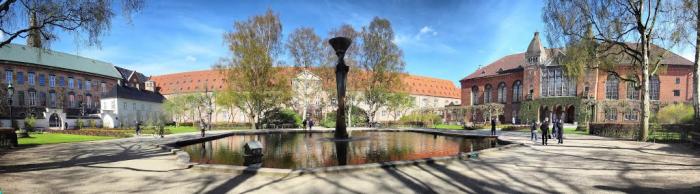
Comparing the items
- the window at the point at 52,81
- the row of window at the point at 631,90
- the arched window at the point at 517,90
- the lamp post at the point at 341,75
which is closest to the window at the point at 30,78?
the window at the point at 52,81

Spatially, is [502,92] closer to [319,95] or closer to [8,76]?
[319,95]

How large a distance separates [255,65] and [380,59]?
48.9 ft

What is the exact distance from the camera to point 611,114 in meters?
47.2

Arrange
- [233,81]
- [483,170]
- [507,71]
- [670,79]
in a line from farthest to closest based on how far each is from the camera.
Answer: [507,71]
[670,79]
[233,81]
[483,170]

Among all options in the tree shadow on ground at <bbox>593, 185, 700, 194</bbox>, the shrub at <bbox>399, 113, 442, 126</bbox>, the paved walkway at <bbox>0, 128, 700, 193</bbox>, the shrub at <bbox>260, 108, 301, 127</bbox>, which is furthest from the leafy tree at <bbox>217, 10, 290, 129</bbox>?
the tree shadow on ground at <bbox>593, 185, 700, 194</bbox>

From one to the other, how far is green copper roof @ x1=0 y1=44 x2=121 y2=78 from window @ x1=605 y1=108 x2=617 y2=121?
77.0 metres

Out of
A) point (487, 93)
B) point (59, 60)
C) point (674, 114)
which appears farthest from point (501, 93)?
point (59, 60)

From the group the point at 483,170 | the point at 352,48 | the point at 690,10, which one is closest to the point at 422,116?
the point at 352,48

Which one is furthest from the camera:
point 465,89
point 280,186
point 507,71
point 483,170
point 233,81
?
point 465,89

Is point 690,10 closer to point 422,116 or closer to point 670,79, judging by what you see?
point 422,116

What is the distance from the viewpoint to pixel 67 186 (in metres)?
7.81

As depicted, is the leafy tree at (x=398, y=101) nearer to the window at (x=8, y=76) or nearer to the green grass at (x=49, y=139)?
the green grass at (x=49, y=139)

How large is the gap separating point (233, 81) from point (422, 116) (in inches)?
1025

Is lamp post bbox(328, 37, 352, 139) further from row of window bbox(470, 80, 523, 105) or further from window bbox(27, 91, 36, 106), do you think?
window bbox(27, 91, 36, 106)
